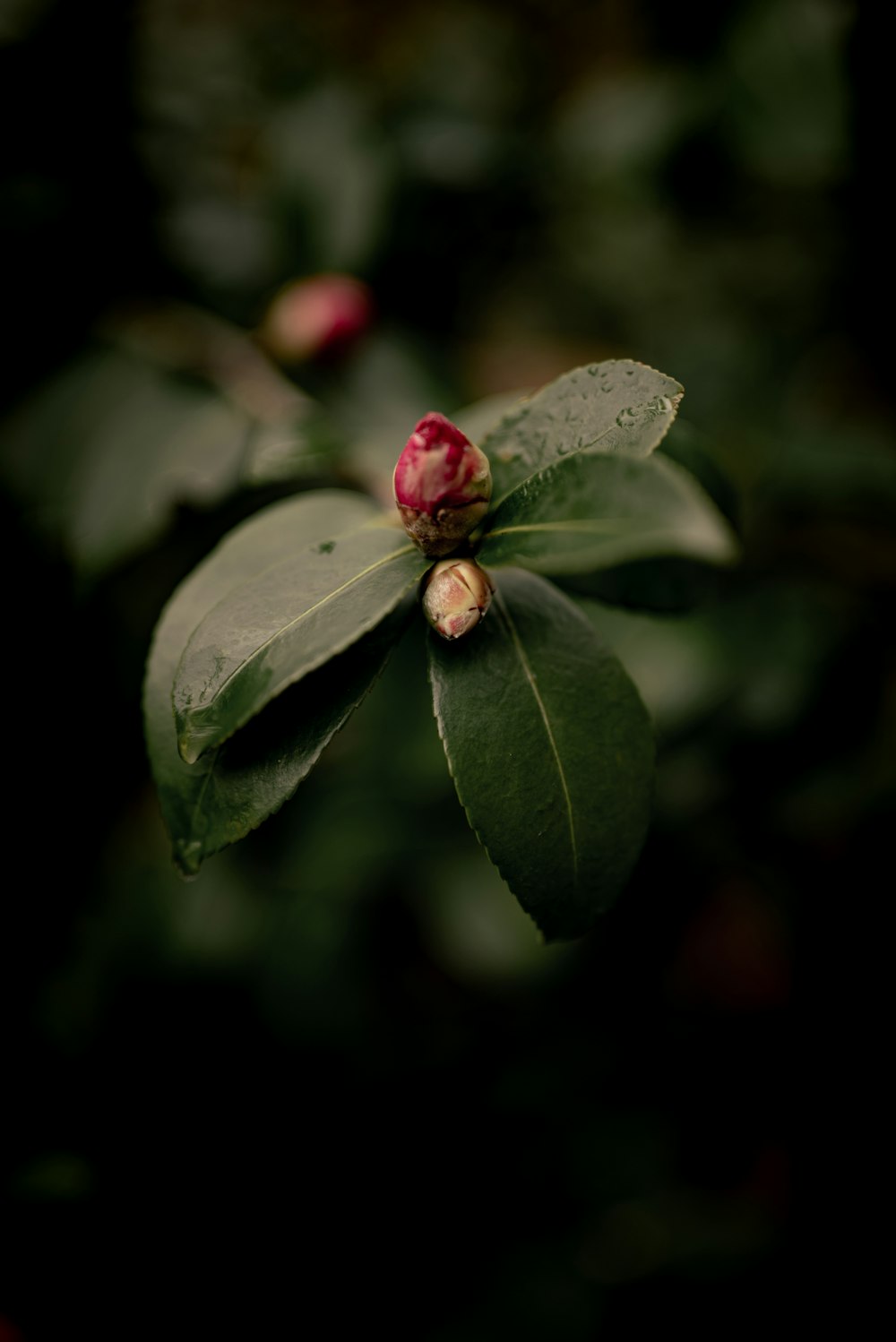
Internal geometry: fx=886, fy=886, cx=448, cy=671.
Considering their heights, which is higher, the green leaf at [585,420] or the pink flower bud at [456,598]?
the green leaf at [585,420]

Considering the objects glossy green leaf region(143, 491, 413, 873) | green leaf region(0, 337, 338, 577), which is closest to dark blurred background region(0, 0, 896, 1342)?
green leaf region(0, 337, 338, 577)

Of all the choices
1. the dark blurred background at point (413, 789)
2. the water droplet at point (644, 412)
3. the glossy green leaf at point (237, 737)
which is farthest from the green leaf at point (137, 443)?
the water droplet at point (644, 412)

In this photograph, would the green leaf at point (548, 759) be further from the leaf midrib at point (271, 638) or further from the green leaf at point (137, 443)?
the green leaf at point (137, 443)

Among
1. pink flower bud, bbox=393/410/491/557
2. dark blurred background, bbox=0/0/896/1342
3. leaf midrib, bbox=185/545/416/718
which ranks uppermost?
pink flower bud, bbox=393/410/491/557

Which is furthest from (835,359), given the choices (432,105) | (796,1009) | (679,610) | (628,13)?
(679,610)

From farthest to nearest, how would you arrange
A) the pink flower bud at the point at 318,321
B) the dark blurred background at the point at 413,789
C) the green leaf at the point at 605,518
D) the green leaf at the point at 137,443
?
the dark blurred background at the point at 413,789 < the pink flower bud at the point at 318,321 < the green leaf at the point at 137,443 < the green leaf at the point at 605,518

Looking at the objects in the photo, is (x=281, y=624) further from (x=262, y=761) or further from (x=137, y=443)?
(x=137, y=443)

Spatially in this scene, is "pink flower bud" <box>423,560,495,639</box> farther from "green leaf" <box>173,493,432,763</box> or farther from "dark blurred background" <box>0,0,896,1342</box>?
"dark blurred background" <box>0,0,896,1342</box>

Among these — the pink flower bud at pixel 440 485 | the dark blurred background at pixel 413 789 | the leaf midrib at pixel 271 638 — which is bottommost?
the dark blurred background at pixel 413 789
